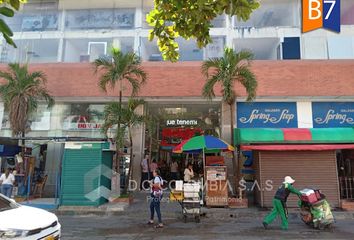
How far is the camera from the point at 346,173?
16.0 metres

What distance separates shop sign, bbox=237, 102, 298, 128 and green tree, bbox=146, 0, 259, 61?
1336 centimetres

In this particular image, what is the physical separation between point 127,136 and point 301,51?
36.3 feet

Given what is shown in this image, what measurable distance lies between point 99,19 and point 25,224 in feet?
63.1

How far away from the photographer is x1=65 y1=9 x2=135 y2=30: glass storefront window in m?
22.7

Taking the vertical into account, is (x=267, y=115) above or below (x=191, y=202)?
above

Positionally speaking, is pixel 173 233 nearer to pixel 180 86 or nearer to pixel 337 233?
pixel 337 233

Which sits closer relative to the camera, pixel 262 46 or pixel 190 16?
pixel 190 16

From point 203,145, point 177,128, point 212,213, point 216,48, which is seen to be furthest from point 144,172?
point 216,48

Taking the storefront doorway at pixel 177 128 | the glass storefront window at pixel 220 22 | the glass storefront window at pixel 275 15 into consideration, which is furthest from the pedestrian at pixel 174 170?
the glass storefront window at pixel 275 15

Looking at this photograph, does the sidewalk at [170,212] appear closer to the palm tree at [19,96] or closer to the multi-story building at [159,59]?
the multi-story building at [159,59]

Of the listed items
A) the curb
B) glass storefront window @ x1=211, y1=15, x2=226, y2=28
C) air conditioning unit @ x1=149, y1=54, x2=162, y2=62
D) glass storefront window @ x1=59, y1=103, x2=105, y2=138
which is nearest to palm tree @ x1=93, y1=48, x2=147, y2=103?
glass storefront window @ x1=59, y1=103, x2=105, y2=138

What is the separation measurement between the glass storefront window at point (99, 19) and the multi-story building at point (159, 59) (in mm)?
63

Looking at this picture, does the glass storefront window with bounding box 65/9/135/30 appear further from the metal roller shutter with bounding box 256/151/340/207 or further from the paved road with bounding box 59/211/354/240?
the paved road with bounding box 59/211/354/240

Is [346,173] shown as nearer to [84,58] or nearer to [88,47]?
[84,58]
